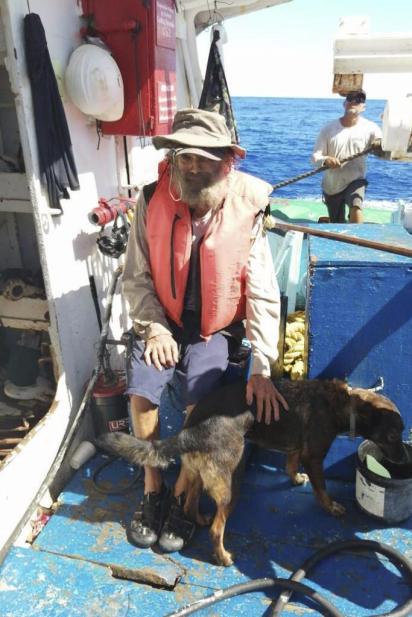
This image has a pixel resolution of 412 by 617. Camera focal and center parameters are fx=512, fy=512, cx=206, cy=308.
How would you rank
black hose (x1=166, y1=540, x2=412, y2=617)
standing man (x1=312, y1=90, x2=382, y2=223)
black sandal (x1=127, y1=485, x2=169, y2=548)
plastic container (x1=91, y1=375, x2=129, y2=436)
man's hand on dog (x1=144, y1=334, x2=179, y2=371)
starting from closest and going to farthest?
black hose (x1=166, y1=540, x2=412, y2=617) → man's hand on dog (x1=144, y1=334, x2=179, y2=371) → black sandal (x1=127, y1=485, x2=169, y2=548) → plastic container (x1=91, y1=375, x2=129, y2=436) → standing man (x1=312, y1=90, x2=382, y2=223)

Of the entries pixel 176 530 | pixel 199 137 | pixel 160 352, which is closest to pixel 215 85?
pixel 199 137

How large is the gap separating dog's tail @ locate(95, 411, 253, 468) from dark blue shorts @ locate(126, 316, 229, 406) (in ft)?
0.98

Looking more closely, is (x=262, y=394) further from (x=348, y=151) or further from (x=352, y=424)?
(x=348, y=151)

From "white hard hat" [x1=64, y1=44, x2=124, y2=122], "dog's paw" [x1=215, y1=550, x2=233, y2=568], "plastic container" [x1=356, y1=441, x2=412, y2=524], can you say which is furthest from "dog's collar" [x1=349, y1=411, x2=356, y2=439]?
"white hard hat" [x1=64, y1=44, x2=124, y2=122]

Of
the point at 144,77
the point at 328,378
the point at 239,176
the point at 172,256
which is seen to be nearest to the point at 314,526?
the point at 328,378

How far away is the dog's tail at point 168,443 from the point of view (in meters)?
3.05

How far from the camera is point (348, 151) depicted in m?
7.75

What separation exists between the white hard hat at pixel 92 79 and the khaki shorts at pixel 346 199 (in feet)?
15.7

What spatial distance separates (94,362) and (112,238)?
120 cm

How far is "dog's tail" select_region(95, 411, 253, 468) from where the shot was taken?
3055mm

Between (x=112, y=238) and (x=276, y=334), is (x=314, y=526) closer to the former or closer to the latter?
(x=276, y=334)

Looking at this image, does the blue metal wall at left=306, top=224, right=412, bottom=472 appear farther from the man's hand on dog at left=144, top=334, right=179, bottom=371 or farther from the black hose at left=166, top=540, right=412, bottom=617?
the man's hand on dog at left=144, top=334, right=179, bottom=371

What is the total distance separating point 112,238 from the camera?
4441 millimetres

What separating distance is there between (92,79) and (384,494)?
147 inches
